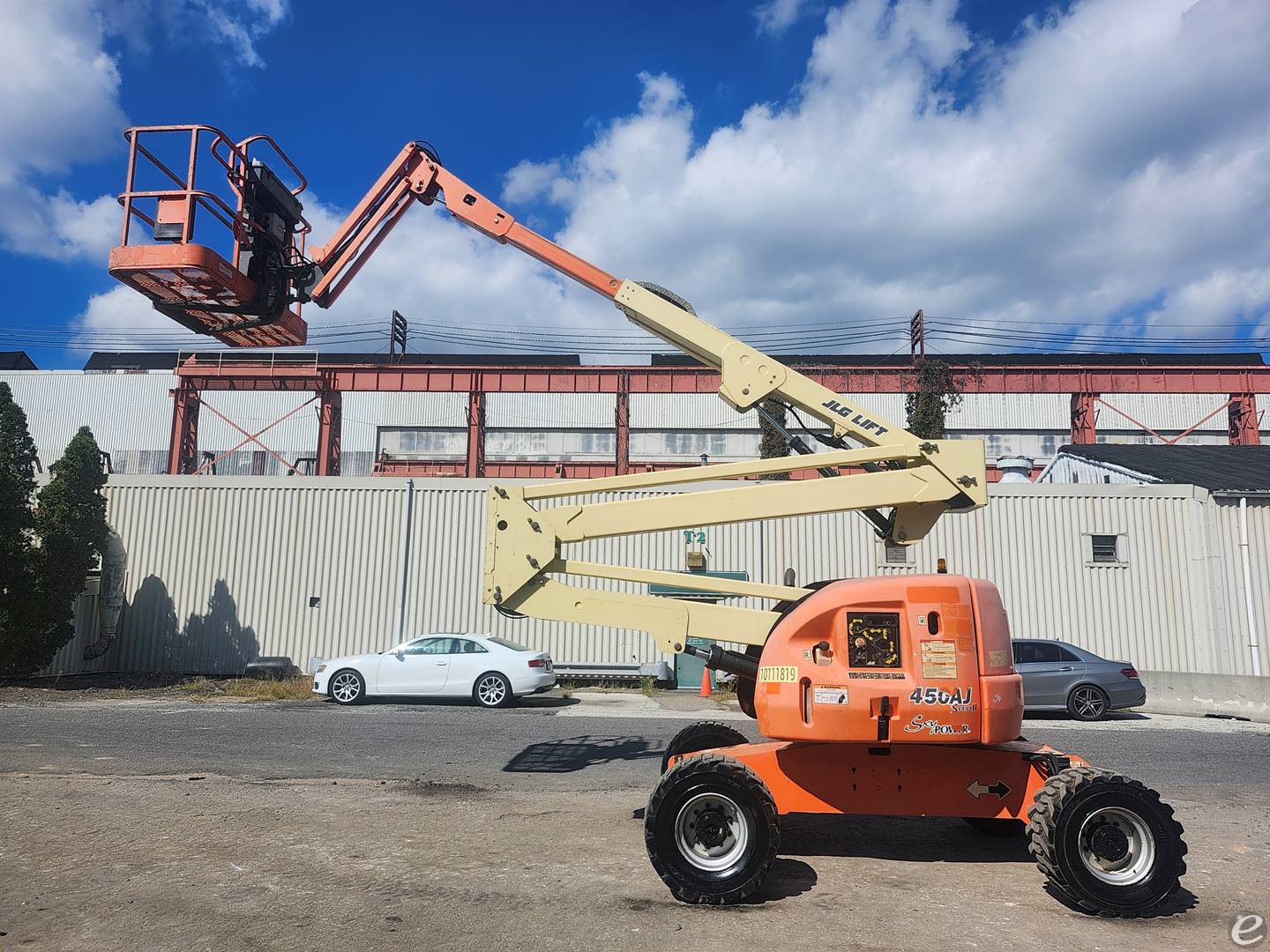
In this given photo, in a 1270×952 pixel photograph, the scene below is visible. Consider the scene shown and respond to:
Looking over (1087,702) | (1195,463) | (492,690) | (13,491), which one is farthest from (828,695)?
(1195,463)

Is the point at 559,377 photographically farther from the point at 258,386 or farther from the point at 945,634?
the point at 945,634

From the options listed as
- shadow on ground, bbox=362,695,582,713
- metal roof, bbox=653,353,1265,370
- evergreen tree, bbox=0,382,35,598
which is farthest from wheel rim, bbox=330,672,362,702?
metal roof, bbox=653,353,1265,370

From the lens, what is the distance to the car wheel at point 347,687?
50.1 ft

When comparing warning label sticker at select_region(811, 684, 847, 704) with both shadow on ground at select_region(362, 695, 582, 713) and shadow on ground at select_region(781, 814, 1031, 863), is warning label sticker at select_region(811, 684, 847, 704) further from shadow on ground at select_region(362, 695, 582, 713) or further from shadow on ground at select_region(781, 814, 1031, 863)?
shadow on ground at select_region(362, 695, 582, 713)

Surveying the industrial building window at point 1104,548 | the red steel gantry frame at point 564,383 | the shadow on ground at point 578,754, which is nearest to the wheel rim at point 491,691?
the shadow on ground at point 578,754

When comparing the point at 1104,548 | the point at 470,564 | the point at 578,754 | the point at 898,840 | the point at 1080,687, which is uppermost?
the point at 1104,548

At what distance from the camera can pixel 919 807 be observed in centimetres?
589

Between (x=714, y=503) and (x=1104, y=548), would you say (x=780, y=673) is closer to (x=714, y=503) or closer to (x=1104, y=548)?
(x=714, y=503)

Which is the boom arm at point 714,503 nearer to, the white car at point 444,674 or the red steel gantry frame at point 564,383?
the white car at point 444,674

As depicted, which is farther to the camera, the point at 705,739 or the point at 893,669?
the point at 705,739

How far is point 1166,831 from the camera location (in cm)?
529

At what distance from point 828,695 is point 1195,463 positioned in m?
21.9

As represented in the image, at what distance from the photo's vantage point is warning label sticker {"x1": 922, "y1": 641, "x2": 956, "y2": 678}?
18.4ft

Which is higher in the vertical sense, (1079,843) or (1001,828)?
(1079,843)
